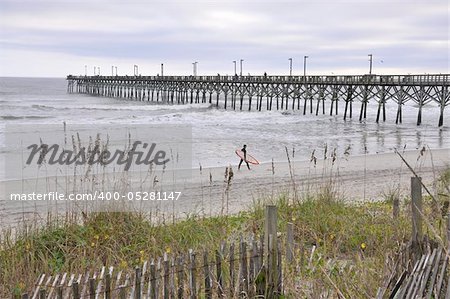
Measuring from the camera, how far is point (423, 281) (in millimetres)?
3381

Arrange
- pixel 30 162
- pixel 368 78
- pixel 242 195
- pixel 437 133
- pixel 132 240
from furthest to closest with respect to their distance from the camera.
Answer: pixel 368 78 → pixel 437 133 → pixel 30 162 → pixel 242 195 → pixel 132 240

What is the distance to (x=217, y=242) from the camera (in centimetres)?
555

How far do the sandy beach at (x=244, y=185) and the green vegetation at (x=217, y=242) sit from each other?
1.58ft

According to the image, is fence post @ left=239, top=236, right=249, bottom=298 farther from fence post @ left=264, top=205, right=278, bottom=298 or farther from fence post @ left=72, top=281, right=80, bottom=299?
fence post @ left=72, top=281, right=80, bottom=299

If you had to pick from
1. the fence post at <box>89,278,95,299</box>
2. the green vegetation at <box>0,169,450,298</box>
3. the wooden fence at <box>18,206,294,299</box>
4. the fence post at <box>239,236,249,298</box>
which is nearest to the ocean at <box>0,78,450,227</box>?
the green vegetation at <box>0,169,450,298</box>

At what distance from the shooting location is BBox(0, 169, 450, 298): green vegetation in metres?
4.48

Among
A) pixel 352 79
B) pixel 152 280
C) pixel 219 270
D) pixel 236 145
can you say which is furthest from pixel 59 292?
pixel 352 79

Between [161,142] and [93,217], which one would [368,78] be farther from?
[93,217]

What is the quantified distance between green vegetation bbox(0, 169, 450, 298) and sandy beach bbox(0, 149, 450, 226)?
0.48 metres

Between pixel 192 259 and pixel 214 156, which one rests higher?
pixel 192 259

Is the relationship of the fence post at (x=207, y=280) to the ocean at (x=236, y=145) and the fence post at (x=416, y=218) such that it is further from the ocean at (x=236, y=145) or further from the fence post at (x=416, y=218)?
the ocean at (x=236, y=145)

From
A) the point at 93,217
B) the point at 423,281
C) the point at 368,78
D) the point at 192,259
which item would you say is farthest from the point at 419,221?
the point at 368,78

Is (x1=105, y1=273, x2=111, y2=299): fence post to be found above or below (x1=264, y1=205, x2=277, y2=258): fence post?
below

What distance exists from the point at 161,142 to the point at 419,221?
19.9 meters
